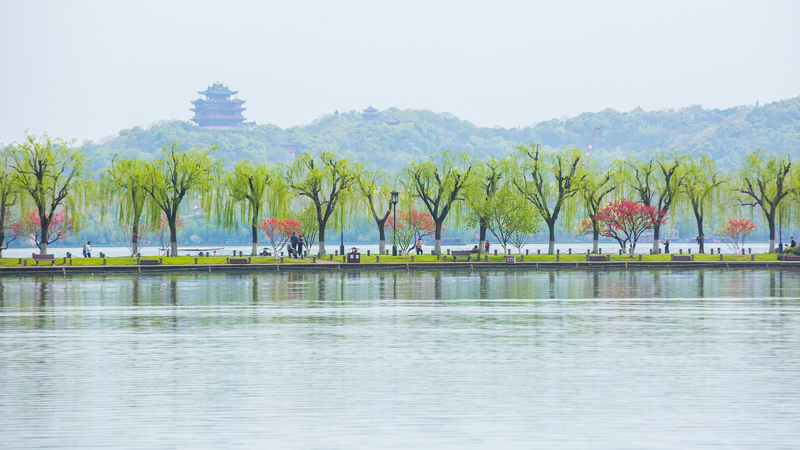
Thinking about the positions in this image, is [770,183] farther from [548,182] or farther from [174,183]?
[174,183]

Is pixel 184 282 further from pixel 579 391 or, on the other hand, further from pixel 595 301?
pixel 579 391

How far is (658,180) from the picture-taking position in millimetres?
61562

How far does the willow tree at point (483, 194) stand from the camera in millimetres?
55344

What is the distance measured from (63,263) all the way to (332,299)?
27763mm

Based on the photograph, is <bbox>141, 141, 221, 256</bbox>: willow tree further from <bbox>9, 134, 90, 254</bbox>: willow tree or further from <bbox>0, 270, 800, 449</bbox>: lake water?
<bbox>0, 270, 800, 449</bbox>: lake water

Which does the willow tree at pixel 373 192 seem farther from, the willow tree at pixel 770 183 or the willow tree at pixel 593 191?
the willow tree at pixel 770 183

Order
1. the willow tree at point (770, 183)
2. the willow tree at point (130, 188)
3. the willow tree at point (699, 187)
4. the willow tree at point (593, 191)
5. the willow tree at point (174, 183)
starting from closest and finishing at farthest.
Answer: the willow tree at point (174, 183) → the willow tree at point (130, 188) → the willow tree at point (593, 191) → the willow tree at point (770, 183) → the willow tree at point (699, 187)

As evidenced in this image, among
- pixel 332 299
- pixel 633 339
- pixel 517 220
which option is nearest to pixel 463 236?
pixel 517 220

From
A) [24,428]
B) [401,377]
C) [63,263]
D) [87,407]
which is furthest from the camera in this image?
[63,263]

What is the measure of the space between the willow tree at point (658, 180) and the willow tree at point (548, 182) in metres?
4.04

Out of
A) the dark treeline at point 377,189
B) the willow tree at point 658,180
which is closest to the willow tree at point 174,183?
the dark treeline at point 377,189

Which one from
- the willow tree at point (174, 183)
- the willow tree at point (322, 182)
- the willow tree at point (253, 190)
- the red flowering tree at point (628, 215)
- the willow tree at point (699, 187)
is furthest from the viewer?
the willow tree at point (699, 187)

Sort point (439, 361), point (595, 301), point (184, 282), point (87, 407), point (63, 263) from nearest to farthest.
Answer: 1. point (87, 407)
2. point (439, 361)
3. point (595, 301)
4. point (184, 282)
5. point (63, 263)

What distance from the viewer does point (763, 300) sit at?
28469mm
